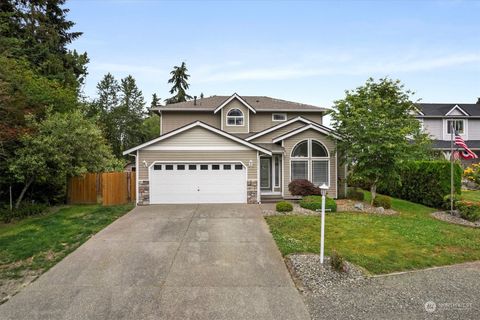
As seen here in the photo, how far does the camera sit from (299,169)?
15.0 metres

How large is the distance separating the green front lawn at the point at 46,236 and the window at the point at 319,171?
10068 millimetres

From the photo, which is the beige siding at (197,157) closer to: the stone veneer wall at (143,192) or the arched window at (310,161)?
the stone veneer wall at (143,192)

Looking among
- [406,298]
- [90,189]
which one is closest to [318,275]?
[406,298]

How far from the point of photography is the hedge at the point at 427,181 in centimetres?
1268

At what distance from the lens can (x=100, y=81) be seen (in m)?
41.4

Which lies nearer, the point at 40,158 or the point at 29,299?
the point at 29,299

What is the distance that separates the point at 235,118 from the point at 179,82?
2119cm

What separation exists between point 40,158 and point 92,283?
857 cm

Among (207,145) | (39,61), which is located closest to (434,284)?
(207,145)

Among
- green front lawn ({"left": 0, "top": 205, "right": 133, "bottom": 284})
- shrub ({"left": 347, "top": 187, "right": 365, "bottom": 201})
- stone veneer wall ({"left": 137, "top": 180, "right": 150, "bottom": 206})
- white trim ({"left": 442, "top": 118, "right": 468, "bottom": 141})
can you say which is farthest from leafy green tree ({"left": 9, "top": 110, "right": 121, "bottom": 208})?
white trim ({"left": 442, "top": 118, "right": 468, "bottom": 141})

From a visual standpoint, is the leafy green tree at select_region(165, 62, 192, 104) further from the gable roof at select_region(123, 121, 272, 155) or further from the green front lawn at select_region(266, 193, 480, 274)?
the green front lawn at select_region(266, 193, 480, 274)

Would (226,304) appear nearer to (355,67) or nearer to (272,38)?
(272,38)

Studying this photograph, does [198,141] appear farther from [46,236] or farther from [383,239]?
[383,239]

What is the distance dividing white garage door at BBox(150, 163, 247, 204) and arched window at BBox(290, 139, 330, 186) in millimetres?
3238
